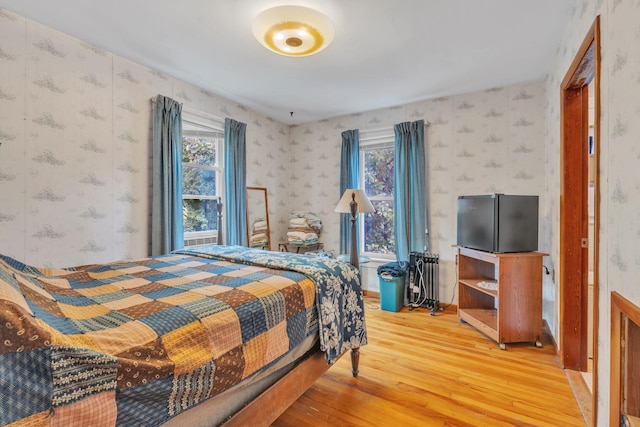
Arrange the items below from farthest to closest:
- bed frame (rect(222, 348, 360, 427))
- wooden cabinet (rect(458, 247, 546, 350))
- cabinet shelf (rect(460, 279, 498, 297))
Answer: cabinet shelf (rect(460, 279, 498, 297))
wooden cabinet (rect(458, 247, 546, 350))
bed frame (rect(222, 348, 360, 427))

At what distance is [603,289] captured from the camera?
142 cm

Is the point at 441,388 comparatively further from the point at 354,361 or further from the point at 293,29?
the point at 293,29

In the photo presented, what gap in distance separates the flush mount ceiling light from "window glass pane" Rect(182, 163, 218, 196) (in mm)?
1823

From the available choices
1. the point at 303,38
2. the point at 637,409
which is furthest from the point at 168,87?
the point at 637,409

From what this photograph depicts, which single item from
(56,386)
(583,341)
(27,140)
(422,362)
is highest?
(27,140)

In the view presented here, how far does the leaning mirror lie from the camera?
4.02m

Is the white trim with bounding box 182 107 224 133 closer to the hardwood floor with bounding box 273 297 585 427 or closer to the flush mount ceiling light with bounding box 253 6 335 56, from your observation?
the flush mount ceiling light with bounding box 253 6 335 56

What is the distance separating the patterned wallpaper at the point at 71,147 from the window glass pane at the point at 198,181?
1.61 feet

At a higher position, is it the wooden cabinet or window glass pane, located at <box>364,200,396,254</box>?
window glass pane, located at <box>364,200,396,254</box>

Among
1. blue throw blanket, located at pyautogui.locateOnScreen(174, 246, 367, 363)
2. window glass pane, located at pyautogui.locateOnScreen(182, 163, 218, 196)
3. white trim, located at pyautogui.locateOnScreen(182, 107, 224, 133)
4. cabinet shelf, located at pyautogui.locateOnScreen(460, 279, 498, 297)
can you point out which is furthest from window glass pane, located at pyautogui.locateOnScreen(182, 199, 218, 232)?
cabinet shelf, located at pyautogui.locateOnScreen(460, 279, 498, 297)

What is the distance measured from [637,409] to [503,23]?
2.34 meters

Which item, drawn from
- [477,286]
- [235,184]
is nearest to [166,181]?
[235,184]

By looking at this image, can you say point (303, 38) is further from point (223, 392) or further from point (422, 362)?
point (422, 362)

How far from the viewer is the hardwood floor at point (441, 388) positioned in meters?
1.73
